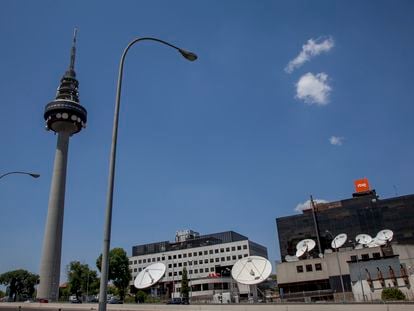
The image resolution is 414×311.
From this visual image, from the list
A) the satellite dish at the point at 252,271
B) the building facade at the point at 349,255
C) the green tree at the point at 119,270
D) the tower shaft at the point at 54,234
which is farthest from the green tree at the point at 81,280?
the satellite dish at the point at 252,271

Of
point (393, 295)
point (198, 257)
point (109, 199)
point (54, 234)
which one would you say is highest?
point (198, 257)

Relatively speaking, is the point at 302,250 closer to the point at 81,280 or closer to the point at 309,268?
the point at 309,268

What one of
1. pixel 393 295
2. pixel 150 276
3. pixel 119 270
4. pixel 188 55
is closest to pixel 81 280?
pixel 119 270

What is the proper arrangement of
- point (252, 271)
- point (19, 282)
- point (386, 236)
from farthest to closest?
point (19, 282)
point (386, 236)
point (252, 271)

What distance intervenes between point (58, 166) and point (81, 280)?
33.5m

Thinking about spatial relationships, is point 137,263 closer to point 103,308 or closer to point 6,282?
point 6,282

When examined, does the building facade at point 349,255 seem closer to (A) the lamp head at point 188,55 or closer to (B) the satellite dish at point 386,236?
(B) the satellite dish at point 386,236

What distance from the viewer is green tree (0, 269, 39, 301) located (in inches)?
5536

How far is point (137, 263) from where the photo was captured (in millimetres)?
167375

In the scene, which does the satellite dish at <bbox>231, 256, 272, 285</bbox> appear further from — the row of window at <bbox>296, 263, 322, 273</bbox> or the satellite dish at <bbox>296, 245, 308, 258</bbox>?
the row of window at <bbox>296, 263, 322, 273</bbox>

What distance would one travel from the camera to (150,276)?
53875 mm

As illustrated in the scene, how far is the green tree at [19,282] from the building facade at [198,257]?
42193 millimetres

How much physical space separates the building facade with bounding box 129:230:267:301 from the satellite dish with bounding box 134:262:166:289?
74930 mm

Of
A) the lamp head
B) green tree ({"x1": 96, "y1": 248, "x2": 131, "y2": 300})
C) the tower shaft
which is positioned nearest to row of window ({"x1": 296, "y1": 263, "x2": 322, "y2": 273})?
green tree ({"x1": 96, "y1": 248, "x2": 131, "y2": 300})
